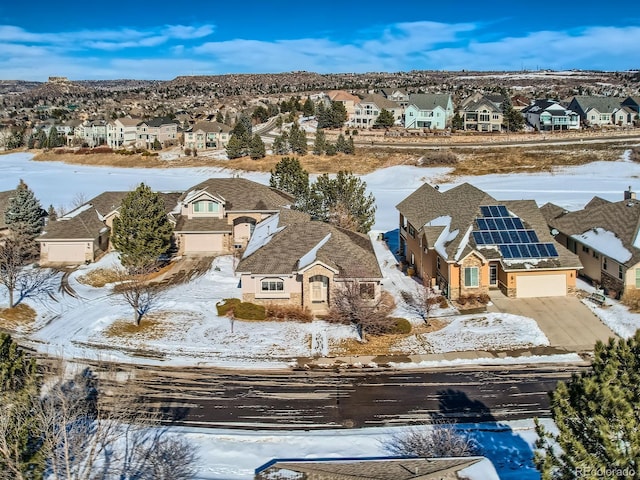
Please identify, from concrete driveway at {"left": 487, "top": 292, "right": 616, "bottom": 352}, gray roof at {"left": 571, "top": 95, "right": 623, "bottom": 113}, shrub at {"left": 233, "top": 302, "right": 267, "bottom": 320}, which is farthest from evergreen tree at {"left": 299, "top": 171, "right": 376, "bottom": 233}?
gray roof at {"left": 571, "top": 95, "right": 623, "bottom": 113}

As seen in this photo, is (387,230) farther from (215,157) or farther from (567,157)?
(215,157)

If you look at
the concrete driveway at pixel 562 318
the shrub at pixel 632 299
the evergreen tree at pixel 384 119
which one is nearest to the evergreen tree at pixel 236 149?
the evergreen tree at pixel 384 119

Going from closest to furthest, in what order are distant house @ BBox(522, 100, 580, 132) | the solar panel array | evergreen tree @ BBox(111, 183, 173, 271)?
1. the solar panel array
2. evergreen tree @ BBox(111, 183, 173, 271)
3. distant house @ BBox(522, 100, 580, 132)

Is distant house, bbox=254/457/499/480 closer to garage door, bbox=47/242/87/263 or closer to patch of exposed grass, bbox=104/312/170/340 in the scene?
patch of exposed grass, bbox=104/312/170/340

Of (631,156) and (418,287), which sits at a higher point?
(631,156)

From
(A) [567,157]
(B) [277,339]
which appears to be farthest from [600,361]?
(A) [567,157]

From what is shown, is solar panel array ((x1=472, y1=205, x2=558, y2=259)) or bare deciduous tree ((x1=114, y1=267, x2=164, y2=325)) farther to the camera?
solar panel array ((x1=472, y1=205, x2=558, y2=259))

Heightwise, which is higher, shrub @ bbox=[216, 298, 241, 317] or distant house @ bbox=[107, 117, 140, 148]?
distant house @ bbox=[107, 117, 140, 148]

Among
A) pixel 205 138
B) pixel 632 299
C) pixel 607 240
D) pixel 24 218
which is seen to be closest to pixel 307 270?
pixel 632 299
